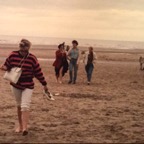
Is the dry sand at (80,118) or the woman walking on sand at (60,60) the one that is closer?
the dry sand at (80,118)

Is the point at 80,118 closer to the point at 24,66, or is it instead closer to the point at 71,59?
the point at 24,66

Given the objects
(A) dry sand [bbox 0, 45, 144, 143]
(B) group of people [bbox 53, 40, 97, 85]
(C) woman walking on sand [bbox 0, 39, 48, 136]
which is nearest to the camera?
(C) woman walking on sand [bbox 0, 39, 48, 136]

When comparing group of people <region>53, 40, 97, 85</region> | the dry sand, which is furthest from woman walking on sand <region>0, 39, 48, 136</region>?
group of people <region>53, 40, 97, 85</region>

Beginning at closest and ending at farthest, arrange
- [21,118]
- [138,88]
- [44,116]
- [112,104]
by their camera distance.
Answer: [21,118] → [44,116] → [112,104] → [138,88]

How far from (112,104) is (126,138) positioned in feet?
13.5

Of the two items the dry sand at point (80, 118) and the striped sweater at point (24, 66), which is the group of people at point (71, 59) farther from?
the striped sweater at point (24, 66)

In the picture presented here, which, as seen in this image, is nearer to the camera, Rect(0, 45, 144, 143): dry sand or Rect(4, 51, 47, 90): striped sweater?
A: Rect(4, 51, 47, 90): striped sweater

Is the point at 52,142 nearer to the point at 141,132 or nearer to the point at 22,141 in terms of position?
the point at 22,141

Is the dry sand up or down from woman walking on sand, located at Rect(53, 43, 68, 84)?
down

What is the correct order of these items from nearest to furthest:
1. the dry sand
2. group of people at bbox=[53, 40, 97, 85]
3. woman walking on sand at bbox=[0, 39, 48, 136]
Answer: woman walking on sand at bbox=[0, 39, 48, 136] → the dry sand → group of people at bbox=[53, 40, 97, 85]

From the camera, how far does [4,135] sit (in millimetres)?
7855

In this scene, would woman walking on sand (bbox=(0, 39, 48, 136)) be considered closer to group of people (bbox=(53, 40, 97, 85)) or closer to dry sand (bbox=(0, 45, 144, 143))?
dry sand (bbox=(0, 45, 144, 143))

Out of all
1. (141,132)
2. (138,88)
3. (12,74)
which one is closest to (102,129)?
(141,132)

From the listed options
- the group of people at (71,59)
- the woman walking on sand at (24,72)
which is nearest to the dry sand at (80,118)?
the woman walking on sand at (24,72)
